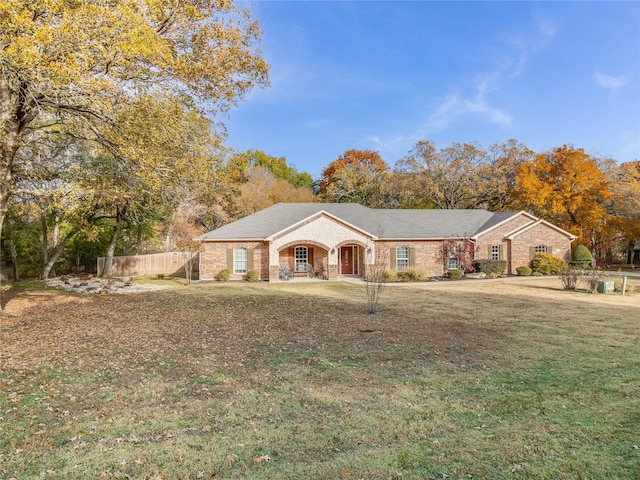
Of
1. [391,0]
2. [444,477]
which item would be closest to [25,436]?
[444,477]

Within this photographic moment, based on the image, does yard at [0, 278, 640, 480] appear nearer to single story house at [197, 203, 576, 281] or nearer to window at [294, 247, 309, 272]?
single story house at [197, 203, 576, 281]

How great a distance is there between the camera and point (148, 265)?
88.7 ft

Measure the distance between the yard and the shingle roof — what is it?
41.2 feet

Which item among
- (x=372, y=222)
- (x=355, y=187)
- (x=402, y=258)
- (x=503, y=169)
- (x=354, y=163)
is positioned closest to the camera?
(x=402, y=258)

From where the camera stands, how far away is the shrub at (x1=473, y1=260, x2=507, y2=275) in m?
24.8

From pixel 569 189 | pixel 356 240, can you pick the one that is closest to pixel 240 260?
pixel 356 240

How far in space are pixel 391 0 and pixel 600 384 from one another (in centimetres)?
1577

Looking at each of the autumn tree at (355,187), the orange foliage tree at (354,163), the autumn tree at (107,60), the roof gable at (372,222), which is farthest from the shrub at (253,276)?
the orange foliage tree at (354,163)

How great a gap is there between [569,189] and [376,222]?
60.7ft

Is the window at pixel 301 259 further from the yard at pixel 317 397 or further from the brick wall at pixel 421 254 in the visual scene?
the yard at pixel 317 397

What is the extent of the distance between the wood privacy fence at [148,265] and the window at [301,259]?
7140mm

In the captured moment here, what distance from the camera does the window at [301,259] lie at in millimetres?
24391

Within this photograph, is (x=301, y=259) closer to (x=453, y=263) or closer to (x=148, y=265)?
(x=453, y=263)

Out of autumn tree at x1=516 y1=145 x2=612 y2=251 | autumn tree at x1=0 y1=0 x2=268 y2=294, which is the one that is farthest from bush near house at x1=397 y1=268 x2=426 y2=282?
autumn tree at x1=516 y1=145 x2=612 y2=251
